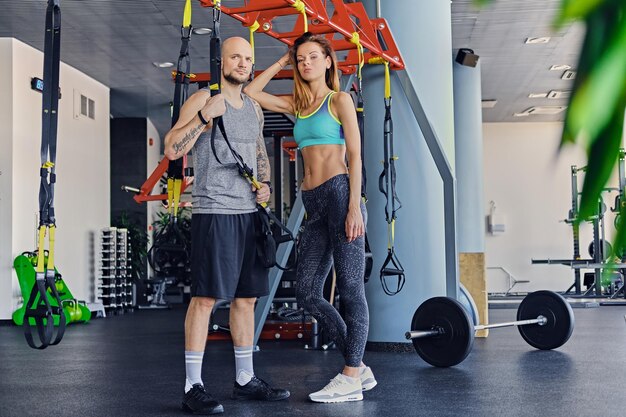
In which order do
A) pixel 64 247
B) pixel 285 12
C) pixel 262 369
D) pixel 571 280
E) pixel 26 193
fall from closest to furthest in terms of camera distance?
1. pixel 285 12
2. pixel 262 369
3. pixel 26 193
4. pixel 64 247
5. pixel 571 280

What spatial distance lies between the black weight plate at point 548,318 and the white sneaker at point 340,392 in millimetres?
2017

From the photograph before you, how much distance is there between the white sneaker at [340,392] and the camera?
114 inches

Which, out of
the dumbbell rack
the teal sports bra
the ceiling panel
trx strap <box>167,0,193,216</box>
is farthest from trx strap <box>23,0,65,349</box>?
the dumbbell rack

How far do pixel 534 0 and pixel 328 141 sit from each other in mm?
4985

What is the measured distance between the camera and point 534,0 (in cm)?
722

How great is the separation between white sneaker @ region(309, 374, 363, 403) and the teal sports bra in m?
0.86

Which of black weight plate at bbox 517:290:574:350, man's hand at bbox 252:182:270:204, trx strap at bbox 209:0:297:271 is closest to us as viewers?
trx strap at bbox 209:0:297:271

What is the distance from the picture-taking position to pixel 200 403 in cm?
265

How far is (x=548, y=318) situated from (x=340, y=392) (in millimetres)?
2167

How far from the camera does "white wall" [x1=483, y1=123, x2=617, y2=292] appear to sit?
14.1 m

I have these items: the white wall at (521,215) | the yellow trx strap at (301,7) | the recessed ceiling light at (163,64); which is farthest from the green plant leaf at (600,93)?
the white wall at (521,215)

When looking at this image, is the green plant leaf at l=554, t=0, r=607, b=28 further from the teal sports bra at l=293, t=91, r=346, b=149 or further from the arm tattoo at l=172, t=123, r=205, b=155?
the teal sports bra at l=293, t=91, r=346, b=149

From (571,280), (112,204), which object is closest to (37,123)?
(112,204)

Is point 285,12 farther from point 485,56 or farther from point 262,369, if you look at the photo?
point 485,56
